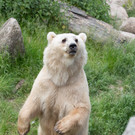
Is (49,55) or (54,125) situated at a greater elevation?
(49,55)

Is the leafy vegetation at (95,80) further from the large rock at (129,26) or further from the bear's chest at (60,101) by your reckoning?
the large rock at (129,26)

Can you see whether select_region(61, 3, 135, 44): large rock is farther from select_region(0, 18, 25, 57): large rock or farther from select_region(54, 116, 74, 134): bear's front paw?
select_region(54, 116, 74, 134): bear's front paw

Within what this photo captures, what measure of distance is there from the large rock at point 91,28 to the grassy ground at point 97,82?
0.79ft

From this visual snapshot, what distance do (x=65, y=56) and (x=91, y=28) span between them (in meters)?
3.80

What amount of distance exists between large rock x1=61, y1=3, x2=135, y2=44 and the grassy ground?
241 millimetres

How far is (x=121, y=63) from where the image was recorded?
620cm

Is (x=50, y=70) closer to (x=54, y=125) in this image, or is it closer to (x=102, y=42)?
(x=54, y=125)

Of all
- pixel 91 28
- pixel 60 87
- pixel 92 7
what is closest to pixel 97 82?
pixel 91 28

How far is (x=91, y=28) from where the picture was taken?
23.5ft

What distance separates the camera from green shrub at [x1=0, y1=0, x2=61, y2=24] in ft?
22.0

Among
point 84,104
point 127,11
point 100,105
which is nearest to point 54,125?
point 84,104

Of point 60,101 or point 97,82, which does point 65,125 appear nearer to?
point 60,101

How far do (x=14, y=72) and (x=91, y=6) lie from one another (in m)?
3.63

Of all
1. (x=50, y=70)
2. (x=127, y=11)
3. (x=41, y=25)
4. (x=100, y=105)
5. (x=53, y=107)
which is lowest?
(x=127, y=11)
